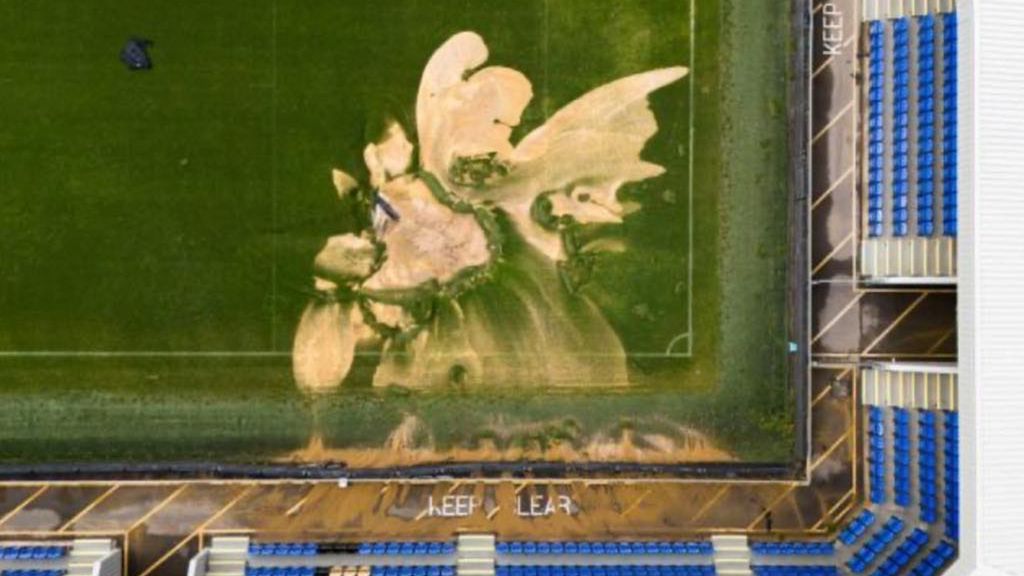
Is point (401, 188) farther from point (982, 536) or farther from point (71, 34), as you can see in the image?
point (982, 536)

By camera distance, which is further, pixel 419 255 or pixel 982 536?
pixel 419 255

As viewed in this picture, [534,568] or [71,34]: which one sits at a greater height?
[71,34]

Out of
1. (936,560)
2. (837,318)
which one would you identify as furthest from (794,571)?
(837,318)

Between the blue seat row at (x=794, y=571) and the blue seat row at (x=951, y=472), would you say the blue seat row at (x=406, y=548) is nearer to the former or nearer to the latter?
the blue seat row at (x=794, y=571)

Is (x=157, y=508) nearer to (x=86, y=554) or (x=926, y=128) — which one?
(x=86, y=554)

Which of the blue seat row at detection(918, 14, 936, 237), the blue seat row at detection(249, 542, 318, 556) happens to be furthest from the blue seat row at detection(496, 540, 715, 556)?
the blue seat row at detection(918, 14, 936, 237)

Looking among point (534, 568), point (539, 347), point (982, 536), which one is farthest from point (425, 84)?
point (982, 536)

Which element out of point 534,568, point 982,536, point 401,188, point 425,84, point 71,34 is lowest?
point 534,568
